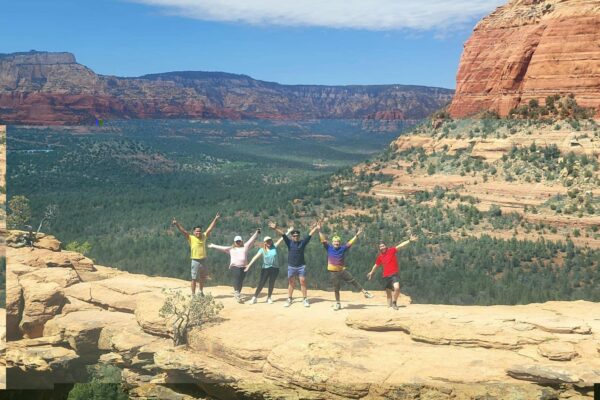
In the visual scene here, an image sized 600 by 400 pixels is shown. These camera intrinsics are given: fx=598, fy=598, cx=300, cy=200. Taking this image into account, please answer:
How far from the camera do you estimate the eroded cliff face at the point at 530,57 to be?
48.8 metres

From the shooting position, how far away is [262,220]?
5169 cm

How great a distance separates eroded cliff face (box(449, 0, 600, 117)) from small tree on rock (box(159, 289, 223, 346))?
140ft

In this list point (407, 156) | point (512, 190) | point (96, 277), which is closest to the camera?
point (96, 277)

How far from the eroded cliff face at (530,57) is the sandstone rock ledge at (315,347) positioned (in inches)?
1534

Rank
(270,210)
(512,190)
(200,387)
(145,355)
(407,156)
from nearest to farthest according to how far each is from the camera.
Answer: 1. (200,387)
2. (145,355)
3. (512,190)
4. (270,210)
5. (407,156)

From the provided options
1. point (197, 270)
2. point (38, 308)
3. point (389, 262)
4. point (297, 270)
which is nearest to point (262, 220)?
point (38, 308)

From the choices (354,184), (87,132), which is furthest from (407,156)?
(87,132)

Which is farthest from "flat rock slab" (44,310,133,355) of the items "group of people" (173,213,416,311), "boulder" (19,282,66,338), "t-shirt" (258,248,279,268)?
"t-shirt" (258,248,279,268)

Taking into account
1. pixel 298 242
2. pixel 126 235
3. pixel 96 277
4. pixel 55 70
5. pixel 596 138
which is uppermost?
pixel 55 70

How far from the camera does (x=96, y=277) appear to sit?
20.2m

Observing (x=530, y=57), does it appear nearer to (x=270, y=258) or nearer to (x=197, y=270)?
(x=270, y=258)

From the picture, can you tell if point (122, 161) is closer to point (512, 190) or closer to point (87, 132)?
point (87, 132)

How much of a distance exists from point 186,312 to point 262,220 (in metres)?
37.4

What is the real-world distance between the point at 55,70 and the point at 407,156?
163m
